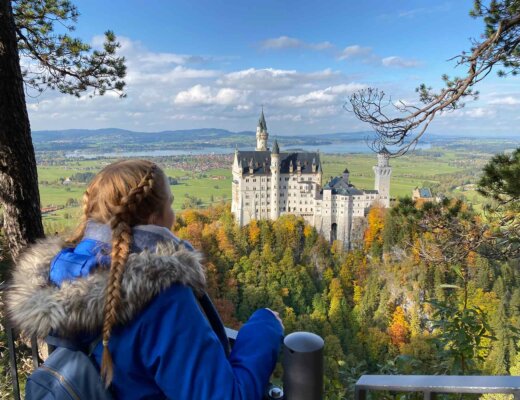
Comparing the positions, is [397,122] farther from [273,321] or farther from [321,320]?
[321,320]

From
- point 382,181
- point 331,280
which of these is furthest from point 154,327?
point 382,181

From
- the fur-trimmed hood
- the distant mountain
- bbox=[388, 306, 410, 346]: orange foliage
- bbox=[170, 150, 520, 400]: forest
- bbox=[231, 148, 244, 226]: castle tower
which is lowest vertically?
bbox=[388, 306, 410, 346]: orange foliage

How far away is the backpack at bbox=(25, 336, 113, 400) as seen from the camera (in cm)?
102

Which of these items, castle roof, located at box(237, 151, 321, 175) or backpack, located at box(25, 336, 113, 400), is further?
castle roof, located at box(237, 151, 321, 175)

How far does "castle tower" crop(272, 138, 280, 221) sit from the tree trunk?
38075 mm

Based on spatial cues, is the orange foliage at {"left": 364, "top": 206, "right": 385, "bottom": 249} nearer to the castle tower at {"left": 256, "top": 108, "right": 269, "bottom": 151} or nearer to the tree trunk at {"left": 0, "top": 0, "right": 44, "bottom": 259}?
the castle tower at {"left": 256, "top": 108, "right": 269, "bottom": 151}

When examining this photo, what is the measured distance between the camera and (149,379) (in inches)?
41.8

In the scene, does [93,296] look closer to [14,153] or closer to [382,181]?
[14,153]

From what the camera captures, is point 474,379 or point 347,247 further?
point 347,247

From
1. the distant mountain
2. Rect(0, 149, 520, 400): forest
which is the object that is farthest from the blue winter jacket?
Rect(0, 149, 520, 400): forest

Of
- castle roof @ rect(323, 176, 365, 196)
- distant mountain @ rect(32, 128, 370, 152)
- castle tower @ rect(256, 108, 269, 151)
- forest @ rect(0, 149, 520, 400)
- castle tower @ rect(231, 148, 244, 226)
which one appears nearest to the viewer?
forest @ rect(0, 149, 520, 400)

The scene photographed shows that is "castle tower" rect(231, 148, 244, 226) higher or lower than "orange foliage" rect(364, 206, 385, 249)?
higher

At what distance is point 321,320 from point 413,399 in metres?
30.0

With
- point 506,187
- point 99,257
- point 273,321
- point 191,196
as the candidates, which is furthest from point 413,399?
point 191,196
